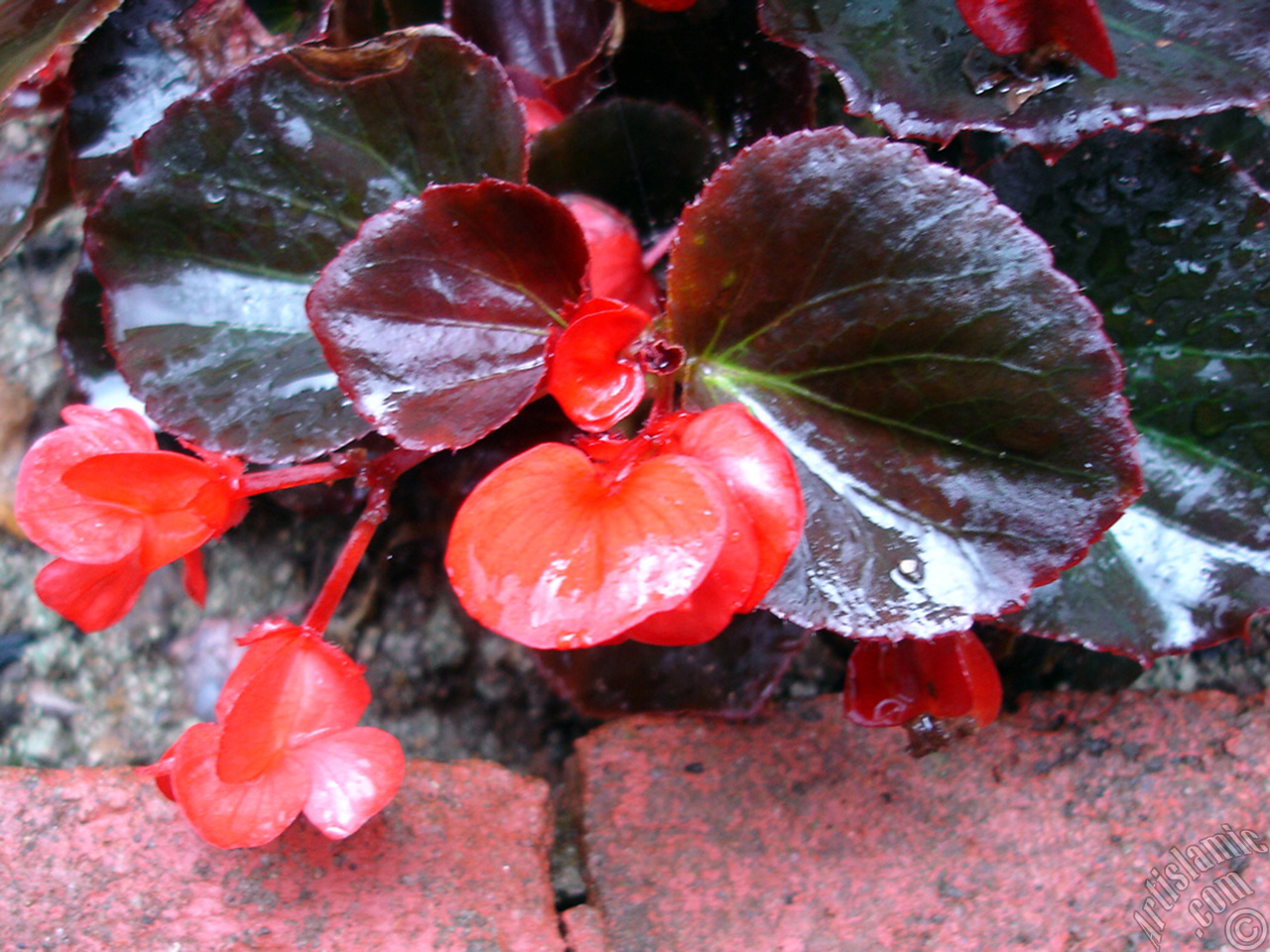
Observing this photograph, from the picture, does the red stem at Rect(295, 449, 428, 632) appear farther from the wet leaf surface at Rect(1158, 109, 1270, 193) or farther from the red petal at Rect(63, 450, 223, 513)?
the wet leaf surface at Rect(1158, 109, 1270, 193)

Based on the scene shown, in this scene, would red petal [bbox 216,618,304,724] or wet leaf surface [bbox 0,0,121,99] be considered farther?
wet leaf surface [bbox 0,0,121,99]

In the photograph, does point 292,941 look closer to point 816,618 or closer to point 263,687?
point 263,687

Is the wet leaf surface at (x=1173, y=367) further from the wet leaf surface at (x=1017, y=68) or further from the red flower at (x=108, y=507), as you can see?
the red flower at (x=108, y=507)

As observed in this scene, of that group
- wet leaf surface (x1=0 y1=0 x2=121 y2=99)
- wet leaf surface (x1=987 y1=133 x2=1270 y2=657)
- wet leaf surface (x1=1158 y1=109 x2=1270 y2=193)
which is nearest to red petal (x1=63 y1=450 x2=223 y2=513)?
wet leaf surface (x1=0 y1=0 x2=121 y2=99)

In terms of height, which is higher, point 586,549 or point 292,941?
point 586,549

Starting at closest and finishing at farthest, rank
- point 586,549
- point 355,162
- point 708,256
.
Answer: point 586,549 < point 708,256 < point 355,162

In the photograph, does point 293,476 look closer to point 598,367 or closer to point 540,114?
point 598,367

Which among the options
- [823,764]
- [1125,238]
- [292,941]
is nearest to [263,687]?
[292,941]
